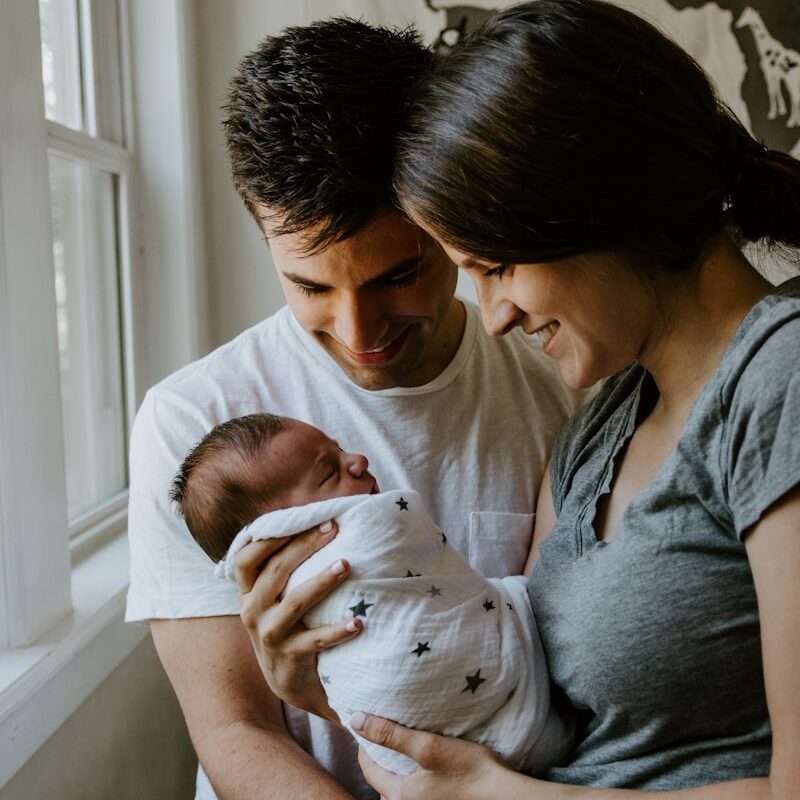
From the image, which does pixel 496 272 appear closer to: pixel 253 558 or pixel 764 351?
pixel 764 351

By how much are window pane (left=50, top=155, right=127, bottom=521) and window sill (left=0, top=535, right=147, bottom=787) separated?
0.25 m

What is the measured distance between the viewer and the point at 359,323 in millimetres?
1336

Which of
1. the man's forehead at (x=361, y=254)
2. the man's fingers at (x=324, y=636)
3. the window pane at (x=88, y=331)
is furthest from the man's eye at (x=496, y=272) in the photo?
the window pane at (x=88, y=331)

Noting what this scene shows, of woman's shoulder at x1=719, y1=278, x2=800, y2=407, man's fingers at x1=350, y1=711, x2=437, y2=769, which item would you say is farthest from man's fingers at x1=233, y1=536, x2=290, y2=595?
woman's shoulder at x1=719, y1=278, x2=800, y2=407

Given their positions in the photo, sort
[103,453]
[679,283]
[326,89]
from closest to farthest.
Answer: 1. [679,283]
2. [326,89]
3. [103,453]

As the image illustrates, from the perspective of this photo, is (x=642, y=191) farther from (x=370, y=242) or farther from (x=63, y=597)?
(x=63, y=597)

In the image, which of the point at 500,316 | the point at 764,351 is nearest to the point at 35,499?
the point at 500,316

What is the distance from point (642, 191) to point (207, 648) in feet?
3.11

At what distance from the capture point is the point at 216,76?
230cm

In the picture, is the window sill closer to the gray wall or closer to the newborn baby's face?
the gray wall

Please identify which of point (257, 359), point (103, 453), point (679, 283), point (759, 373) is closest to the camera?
point (759, 373)

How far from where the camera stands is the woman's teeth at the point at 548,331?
42.0 inches

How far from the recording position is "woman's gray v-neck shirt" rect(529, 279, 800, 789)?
2.79ft

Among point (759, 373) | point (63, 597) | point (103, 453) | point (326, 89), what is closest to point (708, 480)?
point (759, 373)
